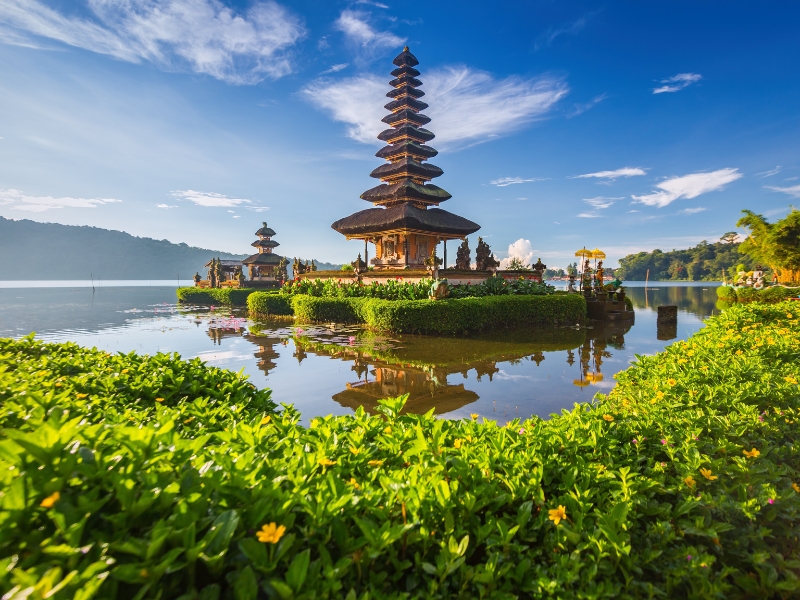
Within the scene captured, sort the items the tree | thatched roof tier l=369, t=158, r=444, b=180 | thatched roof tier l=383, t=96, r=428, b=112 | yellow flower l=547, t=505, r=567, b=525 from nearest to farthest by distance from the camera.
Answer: yellow flower l=547, t=505, r=567, b=525 → thatched roof tier l=369, t=158, r=444, b=180 → thatched roof tier l=383, t=96, r=428, b=112 → the tree

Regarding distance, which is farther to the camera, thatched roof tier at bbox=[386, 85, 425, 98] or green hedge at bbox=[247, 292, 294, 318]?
thatched roof tier at bbox=[386, 85, 425, 98]

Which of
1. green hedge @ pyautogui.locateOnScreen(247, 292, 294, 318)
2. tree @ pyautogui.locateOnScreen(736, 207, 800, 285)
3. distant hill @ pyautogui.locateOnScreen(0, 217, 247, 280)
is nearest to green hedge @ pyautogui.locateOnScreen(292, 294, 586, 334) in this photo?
green hedge @ pyautogui.locateOnScreen(247, 292, 294, 318)

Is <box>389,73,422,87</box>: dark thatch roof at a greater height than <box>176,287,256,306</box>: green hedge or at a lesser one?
greater

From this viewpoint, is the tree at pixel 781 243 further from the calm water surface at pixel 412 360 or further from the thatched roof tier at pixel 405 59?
the thatched roof tier at pixel 405 59

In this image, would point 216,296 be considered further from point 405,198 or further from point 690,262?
point 690,262

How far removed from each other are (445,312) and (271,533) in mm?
12571

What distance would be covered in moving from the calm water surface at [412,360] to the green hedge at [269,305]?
4.37m

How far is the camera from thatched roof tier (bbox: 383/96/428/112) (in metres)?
28.2

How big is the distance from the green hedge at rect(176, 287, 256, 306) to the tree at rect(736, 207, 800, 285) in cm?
4436

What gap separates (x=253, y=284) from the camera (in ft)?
132

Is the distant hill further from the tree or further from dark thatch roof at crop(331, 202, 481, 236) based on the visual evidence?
the tree

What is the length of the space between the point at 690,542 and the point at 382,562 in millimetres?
1403

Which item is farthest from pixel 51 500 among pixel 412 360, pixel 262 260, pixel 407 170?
pixel 262 260

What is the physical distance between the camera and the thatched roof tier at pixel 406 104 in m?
28.2
